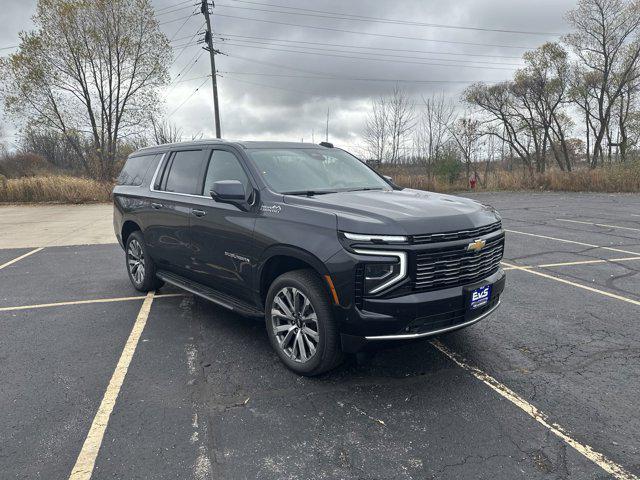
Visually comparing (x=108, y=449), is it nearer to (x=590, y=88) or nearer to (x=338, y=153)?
(x=338, y=153)

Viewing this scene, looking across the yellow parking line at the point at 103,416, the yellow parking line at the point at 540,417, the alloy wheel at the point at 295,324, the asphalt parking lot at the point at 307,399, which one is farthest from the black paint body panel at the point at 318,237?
the yellow parking line at the point at 103,416

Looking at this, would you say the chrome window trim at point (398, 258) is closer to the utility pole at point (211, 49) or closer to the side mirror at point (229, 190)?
the side mirror at point (229, 190)

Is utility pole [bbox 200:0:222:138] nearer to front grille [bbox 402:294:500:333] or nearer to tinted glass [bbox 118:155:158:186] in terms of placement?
tinted glass [bbox 118:155:158:186]

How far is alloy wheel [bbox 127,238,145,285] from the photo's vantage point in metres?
5.91

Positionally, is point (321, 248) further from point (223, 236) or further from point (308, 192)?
point (223, 236)

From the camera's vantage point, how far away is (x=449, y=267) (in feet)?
10.6

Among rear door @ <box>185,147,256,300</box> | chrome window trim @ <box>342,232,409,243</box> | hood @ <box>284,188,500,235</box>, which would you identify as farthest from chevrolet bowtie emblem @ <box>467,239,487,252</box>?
rear door @ <box>185,147,256,300</box>

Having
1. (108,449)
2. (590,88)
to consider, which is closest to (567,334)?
(108,449)

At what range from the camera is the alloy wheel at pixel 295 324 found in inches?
134

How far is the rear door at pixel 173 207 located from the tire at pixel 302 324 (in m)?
1.59

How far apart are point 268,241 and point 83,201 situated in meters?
21.7

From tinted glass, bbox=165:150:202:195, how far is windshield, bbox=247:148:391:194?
843mm

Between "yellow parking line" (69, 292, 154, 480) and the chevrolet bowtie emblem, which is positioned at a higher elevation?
the chevrolet bowtie emblem

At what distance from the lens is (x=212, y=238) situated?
427 centimetres
